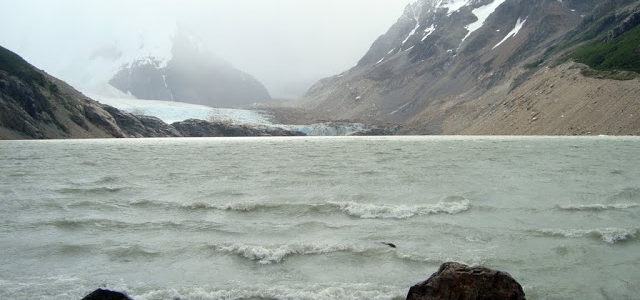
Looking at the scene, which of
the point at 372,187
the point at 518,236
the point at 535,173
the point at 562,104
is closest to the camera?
the point at 518,236

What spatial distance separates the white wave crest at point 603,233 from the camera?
13312 millimetres

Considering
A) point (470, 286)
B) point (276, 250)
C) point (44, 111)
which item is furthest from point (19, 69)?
point (470, 286)

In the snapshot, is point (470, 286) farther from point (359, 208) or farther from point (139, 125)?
point (139, 125)

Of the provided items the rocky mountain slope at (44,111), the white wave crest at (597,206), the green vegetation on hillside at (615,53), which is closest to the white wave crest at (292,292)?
the white wave crest at (597,206)

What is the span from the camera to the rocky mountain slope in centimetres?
12476

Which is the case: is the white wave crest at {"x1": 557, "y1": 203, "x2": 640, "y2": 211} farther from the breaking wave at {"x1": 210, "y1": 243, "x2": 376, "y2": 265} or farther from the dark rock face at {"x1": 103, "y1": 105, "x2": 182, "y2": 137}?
the dark rock face at {"x1": 103, "y1": 105, "x2": 182, "y2": 137}

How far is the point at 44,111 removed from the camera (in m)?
139

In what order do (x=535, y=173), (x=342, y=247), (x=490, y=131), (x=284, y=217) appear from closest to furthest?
(x=342, y=247)
(x=284, y=217)
(x=535, y=173)
(x=490, y=131)

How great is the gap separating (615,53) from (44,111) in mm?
176315

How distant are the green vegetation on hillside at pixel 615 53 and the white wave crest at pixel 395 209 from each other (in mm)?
136273

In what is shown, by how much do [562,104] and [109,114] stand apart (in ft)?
494

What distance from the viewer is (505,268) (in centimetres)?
1100

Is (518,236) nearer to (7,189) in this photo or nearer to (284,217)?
(284,217)

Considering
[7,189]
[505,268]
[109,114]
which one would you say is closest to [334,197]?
[505,268]
